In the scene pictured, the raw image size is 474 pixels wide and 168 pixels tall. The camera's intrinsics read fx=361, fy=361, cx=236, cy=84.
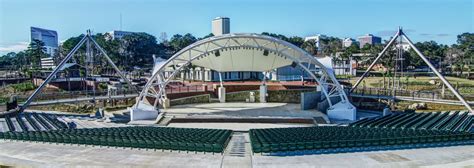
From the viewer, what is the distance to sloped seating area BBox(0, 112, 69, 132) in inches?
1186

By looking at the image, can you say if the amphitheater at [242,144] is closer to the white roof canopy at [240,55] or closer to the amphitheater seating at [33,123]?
the amphitheater seating at [33,123]

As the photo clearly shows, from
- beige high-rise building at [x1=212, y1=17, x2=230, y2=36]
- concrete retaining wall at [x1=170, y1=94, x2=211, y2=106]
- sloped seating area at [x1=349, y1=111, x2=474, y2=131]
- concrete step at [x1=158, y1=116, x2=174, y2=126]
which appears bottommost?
concrete step at [x1=158, y1=116, x2=174, y2=126]

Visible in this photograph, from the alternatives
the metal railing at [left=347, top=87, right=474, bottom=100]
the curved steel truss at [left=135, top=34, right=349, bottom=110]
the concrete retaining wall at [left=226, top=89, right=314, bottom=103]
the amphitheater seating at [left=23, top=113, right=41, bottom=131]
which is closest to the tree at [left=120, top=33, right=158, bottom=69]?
the curved steel truss at [left=135, top=34, right=349, bottom=110]

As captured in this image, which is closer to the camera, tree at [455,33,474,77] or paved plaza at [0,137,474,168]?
paved plaza at [0,137,474,168]

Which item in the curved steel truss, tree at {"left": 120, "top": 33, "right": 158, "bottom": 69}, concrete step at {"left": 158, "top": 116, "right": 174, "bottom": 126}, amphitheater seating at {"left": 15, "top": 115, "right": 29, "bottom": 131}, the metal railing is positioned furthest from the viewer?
tree at {"left": 120, "top": 33, "right": 158, "bottom": 69}

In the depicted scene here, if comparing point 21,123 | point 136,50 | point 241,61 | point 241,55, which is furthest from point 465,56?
point 21,123

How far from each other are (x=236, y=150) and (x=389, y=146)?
9.50m

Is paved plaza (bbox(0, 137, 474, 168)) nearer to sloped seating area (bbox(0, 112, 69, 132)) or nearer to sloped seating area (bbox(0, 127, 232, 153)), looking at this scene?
sloped seating area (bbox(0, 127, 232, 153))

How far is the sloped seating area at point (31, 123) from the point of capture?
30.1 m

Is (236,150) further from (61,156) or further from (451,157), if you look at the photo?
(451,157)

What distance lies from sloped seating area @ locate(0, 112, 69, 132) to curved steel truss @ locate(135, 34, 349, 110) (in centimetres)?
847

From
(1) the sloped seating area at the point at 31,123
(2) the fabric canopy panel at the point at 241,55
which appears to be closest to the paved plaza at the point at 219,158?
(1) the sloped seating area at the point at 31,123

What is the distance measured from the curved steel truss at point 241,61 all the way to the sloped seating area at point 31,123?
27.8 ft

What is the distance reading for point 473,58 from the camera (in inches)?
3693
